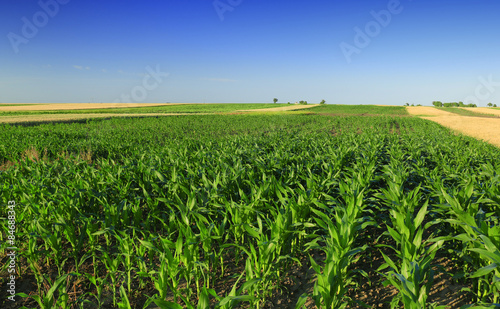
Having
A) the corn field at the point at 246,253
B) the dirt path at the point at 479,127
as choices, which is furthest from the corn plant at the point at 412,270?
the dirt path at the point at 479,127

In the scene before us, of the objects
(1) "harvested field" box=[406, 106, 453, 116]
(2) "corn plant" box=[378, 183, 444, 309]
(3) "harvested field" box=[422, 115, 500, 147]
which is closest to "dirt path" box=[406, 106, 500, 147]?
(3) "harvested field" box=[422, 115, 500, 147]

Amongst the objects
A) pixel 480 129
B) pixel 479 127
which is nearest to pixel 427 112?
pixel 479 127

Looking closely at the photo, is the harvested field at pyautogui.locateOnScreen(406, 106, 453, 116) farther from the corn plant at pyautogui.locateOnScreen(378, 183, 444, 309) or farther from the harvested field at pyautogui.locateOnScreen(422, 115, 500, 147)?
the corn plant at pyautogui.locateOnScreen(378, 183, 444, 309)

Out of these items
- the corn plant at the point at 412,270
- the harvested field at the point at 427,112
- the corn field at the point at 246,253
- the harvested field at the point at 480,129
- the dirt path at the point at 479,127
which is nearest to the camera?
the corn plant at the point at 412,270

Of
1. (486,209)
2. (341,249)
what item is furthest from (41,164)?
(486,209)

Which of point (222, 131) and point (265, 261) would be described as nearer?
point (265, 261)

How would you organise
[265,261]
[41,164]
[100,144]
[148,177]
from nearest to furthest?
[265,261] → [148,177] → [41,164] → [100,144]

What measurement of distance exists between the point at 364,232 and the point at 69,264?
5.07m

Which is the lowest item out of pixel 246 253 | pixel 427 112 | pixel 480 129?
pixel 480 129

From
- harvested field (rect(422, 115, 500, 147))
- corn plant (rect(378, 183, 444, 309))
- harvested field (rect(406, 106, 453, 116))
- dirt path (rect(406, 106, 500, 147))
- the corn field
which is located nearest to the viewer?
corn plant (rect(378, 183, 444, 309))

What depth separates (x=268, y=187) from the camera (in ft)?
14.4

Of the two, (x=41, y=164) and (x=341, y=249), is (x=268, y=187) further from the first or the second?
(x=41, y=164)

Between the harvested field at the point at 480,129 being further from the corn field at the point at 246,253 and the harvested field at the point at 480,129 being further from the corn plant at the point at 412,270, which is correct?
the corn plant at the point at 412,270

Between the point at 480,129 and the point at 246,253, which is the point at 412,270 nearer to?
the point at 246,253
